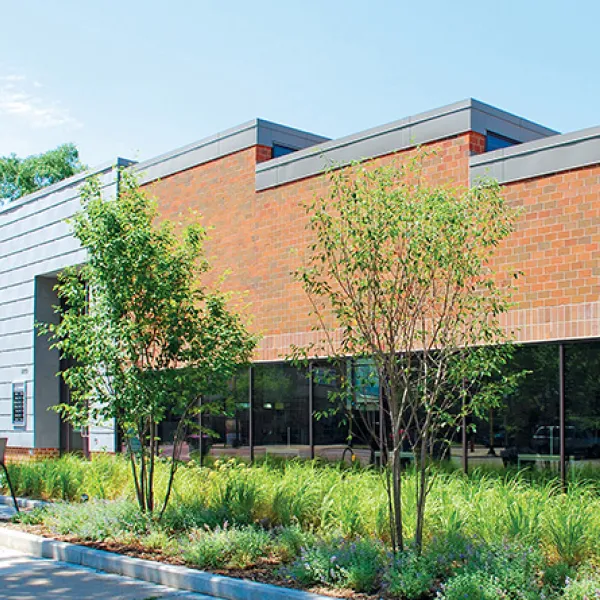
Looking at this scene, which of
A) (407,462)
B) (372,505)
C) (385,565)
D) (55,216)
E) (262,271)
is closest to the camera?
(385,565)

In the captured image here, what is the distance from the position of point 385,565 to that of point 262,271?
8888 mm

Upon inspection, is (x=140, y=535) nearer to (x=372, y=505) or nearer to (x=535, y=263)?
(x=372, y=505)

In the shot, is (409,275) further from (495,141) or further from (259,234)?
(259,234)

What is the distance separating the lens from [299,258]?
16234mm

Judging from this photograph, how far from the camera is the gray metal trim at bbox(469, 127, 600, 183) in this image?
1234 cm

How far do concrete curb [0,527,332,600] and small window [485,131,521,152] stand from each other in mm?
8131

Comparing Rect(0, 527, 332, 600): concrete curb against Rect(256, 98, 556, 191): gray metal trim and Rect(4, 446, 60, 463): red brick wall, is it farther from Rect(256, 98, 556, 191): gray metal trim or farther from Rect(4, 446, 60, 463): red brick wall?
Rect(4, 446, 60, 463): red brick wall

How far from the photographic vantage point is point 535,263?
12.8 metres

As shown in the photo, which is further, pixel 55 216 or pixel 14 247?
pixel 14 247

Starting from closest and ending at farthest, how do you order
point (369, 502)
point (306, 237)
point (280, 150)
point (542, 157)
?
point (369, 502) → point (542, 157) → point (306, 237) → point (280, 150)

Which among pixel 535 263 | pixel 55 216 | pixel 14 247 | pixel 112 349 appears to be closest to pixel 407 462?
pixel 535 263

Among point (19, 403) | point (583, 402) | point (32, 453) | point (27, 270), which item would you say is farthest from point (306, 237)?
point (19, 403)

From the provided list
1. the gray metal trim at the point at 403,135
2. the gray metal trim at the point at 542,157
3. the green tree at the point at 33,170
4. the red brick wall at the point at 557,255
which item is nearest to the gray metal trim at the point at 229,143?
the gray metal trim at the point at 403,135

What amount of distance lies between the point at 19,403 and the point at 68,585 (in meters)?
14.5
